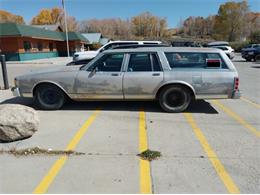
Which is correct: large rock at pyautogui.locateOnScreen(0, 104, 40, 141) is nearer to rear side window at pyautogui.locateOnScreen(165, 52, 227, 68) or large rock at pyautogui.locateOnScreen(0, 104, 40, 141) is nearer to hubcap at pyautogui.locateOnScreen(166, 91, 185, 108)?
hubcap at pyautogui.locateOnScreen(166, 91, 185, 108)

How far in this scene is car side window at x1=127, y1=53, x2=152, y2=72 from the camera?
18.2ft

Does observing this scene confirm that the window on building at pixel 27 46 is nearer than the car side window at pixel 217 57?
No

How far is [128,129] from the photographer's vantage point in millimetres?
4625

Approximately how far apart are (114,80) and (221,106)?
3.17 metres

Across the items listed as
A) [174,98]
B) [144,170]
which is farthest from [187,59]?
[144,170]

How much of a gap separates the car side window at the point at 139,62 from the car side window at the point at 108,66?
0.86 feet

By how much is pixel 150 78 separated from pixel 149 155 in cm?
237

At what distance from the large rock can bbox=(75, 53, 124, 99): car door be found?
1.66 meters

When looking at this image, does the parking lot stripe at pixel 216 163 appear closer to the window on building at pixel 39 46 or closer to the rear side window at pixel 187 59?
the rear side window at pixel 187 59

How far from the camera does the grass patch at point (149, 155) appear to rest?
3.48 m

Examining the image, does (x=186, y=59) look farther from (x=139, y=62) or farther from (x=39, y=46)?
(x=39, y=46)

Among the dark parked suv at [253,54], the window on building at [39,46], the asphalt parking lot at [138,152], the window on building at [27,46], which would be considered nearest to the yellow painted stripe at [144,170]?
the asphalt parking lot at [138,152]

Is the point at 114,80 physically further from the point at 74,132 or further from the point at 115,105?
the point at 74,132

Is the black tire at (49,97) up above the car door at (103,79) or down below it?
below
